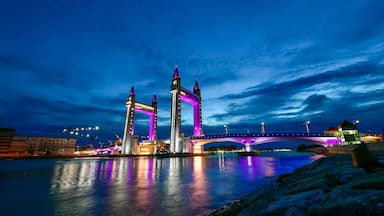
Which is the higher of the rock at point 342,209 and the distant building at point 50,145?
the distant building at point 50,145

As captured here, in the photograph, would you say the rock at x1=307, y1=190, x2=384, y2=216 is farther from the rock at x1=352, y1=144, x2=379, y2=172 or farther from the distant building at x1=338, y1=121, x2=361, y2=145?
the distant building at x1=338, y1=121, x2=361, y2=145

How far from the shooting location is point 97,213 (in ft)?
30.0

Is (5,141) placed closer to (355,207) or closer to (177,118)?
(177,118)

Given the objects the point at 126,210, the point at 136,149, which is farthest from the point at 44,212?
the point at 136,149

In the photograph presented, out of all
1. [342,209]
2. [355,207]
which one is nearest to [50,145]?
[342,209]

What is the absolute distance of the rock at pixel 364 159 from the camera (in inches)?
320

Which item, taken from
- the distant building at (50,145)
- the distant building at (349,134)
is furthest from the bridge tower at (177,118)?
the distant building at (50,145)

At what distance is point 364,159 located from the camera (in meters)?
8.35

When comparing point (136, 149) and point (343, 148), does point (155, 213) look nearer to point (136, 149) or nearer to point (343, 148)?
point (343, 148)

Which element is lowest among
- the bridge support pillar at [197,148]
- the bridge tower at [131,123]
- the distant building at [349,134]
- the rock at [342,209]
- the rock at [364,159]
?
the rock at [342,209]

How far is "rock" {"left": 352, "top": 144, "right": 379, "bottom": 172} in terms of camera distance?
813 cm

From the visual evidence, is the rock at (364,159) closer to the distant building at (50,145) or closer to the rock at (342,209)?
the rock at (342,209)

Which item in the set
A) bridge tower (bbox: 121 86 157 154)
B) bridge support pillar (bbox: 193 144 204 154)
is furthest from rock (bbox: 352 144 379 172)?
bridge tower (bbox: 121 86 157 154)

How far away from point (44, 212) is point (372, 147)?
46563 mm
